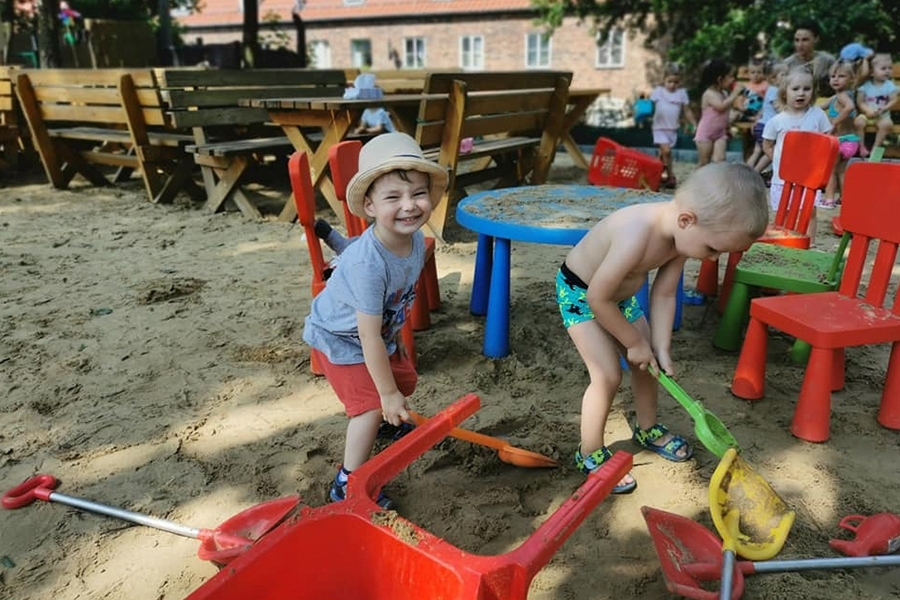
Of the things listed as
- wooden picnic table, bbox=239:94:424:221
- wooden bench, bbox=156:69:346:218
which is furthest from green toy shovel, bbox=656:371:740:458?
wooden bench, bbox=156:69:346:218

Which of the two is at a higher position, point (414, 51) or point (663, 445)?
point (414, 51)

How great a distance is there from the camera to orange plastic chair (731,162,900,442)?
216 centimetres

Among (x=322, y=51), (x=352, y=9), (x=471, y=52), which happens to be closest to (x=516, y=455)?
(x=471, y=52)

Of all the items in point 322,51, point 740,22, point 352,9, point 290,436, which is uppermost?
point 352,9

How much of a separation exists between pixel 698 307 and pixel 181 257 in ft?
10.2

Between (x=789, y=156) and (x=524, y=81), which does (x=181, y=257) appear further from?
(x=789, y=156)

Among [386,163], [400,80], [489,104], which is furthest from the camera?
[400,80]

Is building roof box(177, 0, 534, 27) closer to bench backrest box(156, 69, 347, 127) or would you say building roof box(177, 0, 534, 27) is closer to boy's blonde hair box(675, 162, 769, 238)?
bench backrest box(156, 69, 347, 127)

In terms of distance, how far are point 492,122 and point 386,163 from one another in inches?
135

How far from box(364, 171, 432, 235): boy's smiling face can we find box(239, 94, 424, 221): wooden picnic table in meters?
2.72

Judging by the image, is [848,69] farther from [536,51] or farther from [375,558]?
[536,51]

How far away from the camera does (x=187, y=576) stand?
1.64m

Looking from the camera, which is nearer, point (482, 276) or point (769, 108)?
point (482, 276)

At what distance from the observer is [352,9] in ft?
79.2
